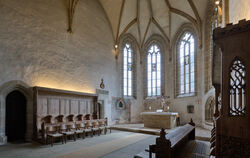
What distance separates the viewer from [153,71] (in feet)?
52.2

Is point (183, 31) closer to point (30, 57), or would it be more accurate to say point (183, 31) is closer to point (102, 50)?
point (102, 50)

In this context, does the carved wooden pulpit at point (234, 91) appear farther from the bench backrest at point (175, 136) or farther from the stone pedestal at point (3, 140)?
the stone pedestal at point (3, 140)

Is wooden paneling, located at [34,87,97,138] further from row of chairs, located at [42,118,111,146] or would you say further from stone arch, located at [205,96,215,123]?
stone arch, located at [205,96,215,123]

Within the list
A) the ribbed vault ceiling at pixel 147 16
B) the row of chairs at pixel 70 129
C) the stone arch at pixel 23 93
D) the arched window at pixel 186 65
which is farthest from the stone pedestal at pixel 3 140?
the arched window at pixel 186 65

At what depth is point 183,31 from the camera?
13.9m

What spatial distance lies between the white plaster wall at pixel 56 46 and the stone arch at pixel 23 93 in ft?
0.93

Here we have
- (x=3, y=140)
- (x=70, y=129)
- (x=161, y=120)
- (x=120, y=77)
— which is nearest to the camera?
(x=3, y=140)

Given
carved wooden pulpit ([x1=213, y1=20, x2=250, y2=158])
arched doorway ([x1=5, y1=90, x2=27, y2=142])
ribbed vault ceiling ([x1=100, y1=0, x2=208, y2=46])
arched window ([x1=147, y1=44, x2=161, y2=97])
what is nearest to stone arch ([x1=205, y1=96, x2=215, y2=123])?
arched window ([x1=147, y1=44, x2=161, y2=97])

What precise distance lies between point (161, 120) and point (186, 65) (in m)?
5.33

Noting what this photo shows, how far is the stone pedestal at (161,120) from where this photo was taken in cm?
1060

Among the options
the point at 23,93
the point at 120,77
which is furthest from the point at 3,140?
the point at 120,77

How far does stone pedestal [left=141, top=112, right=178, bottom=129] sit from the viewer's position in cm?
1060

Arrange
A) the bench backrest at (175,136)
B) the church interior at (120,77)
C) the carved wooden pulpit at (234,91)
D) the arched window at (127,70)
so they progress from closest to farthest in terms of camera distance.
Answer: the carved wooden pulpit at (234,91) < the bench backrest at (175,136) < the church interior at (120,77) < the arched window at (127,70)

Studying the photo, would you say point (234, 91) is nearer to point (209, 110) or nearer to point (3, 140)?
point (3, 140)
